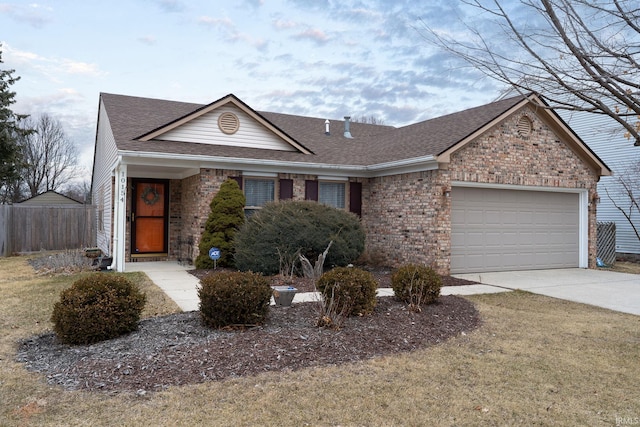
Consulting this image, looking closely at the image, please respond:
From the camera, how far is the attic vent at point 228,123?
13.7 metres

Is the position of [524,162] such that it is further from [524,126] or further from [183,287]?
[183,287]

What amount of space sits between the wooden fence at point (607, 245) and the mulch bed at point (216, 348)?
1226cm

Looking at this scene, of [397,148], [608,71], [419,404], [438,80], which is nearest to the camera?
[419,404]

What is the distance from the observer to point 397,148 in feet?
47.9

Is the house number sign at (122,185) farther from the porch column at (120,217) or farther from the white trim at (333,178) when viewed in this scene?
the white trim at (333,178)

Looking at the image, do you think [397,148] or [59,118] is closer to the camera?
[397,148]

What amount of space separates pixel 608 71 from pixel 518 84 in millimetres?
822

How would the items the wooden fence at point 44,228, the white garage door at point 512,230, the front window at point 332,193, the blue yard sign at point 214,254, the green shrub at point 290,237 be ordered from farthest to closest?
the wooden fence at point 44,228 < the front window at point 332,193 < the white garage door at point 512,230 < the blue yard sign at point 214,254 < the green shrub at point 290,237

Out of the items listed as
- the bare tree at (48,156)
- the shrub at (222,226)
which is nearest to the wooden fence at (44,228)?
the shrub at (222,226)

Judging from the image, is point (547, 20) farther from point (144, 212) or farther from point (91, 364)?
point (144, 212)

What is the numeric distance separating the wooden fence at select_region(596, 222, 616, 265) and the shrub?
12663mm

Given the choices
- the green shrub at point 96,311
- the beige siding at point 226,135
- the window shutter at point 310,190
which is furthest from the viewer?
the window shutter at point 310,190

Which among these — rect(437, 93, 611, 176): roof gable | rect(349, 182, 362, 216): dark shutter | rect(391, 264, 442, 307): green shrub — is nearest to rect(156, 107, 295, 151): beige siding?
rect(349, 182, 362, 216): dark shutter

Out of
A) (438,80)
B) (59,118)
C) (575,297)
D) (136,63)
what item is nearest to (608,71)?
(438,80)
